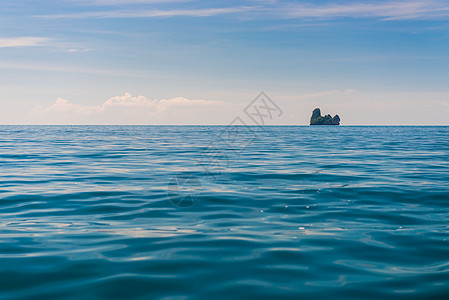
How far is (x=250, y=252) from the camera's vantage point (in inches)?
218

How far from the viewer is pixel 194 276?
A: 4719mm

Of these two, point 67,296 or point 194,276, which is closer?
point 67,296

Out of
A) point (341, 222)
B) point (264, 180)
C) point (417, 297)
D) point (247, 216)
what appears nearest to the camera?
point (417, 297)

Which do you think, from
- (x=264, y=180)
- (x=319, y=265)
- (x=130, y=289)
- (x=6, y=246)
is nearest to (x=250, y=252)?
(x=319, y=265)

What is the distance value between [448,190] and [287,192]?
4.45 metres

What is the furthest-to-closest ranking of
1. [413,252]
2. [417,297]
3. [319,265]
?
1. [413,252]
2. [319,265]
3. [417,297]

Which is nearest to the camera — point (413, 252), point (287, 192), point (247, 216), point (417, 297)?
point (417, 297)

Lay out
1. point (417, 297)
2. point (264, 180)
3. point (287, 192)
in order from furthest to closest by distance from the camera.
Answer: point (264, 180) < point (287, 192) < point (417, 297)

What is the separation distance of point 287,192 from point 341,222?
3.11 metres

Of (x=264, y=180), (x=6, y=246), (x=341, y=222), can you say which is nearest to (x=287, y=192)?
(x=264, y=180)

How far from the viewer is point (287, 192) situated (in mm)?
10250

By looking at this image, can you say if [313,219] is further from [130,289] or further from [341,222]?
[130,289]

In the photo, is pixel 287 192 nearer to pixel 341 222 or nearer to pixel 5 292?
pixel 341 222

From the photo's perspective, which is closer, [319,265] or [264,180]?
[319,265]
